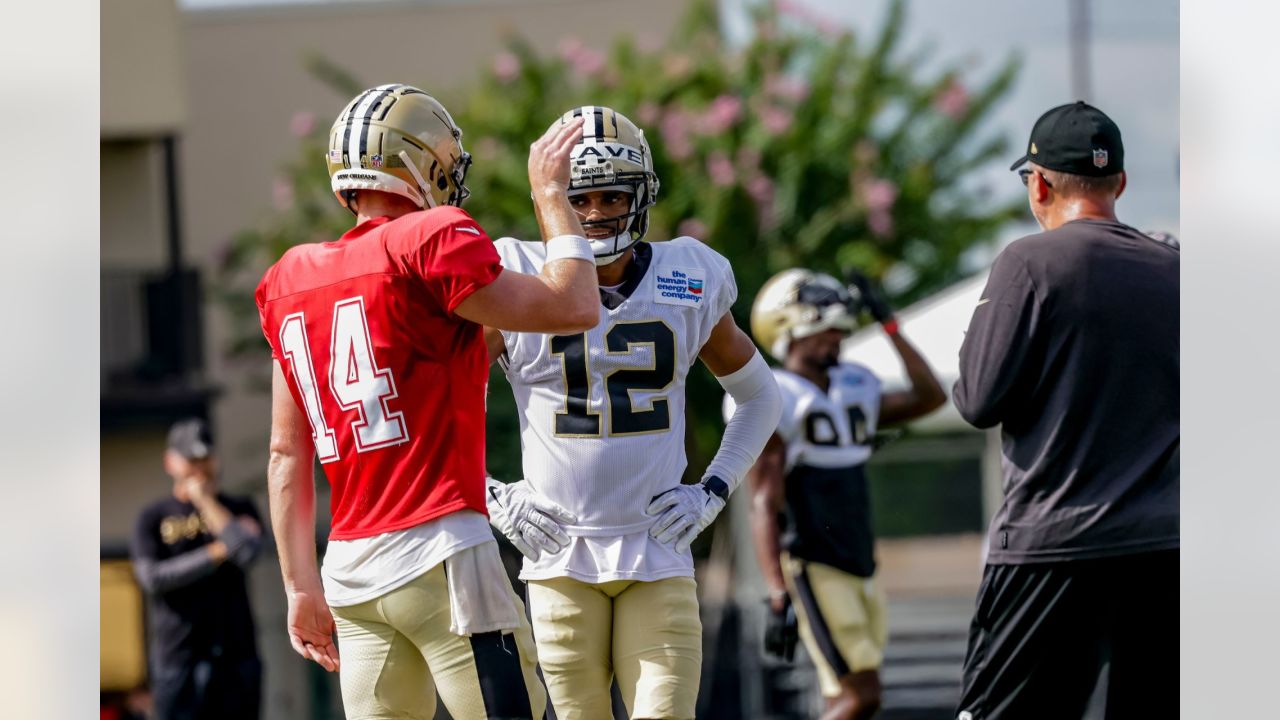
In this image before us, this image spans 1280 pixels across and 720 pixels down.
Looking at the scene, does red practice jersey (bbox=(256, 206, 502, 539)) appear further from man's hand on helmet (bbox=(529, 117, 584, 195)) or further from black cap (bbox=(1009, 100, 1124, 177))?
black cap (bbox=(1009, 100, 1124, 177))

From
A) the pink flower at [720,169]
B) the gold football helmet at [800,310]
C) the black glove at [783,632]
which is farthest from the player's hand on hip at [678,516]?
the pink flower at [720,169]

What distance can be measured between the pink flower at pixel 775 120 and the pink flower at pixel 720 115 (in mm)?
293

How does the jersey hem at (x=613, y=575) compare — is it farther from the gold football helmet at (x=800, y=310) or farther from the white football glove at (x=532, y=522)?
the gold football helmet at (x=800, y=310)

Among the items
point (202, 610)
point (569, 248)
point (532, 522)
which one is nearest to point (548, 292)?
point (569, 248)

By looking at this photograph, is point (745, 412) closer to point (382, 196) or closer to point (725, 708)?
point (382, 196)

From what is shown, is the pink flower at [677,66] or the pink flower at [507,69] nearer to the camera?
the pink flower at [677,66]

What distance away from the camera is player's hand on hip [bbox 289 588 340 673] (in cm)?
408

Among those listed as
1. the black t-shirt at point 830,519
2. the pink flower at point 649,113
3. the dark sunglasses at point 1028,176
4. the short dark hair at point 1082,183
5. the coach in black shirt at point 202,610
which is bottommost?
the coach in black shirt at point 202,610

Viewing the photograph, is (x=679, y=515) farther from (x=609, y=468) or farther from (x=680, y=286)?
(x=680, y=286)

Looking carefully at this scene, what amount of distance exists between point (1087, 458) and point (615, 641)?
137 cm

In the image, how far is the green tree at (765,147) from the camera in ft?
54.3

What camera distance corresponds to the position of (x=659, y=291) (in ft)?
14.5

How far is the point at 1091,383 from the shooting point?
14.4 feet
